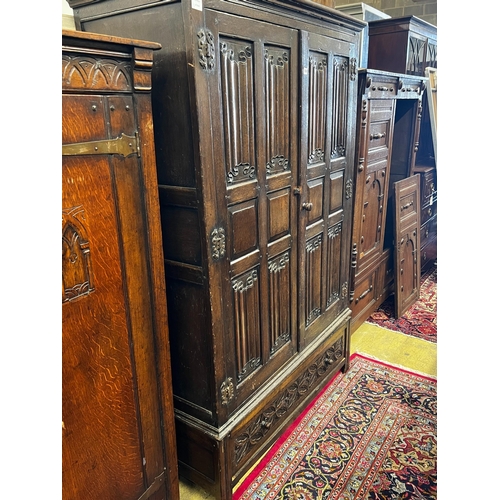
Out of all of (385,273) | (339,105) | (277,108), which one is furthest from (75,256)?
(385,273)

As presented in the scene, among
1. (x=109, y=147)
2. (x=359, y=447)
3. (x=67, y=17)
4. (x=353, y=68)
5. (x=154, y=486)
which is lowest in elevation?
(x=359, y=447)

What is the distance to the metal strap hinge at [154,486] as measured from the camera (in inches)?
55.8

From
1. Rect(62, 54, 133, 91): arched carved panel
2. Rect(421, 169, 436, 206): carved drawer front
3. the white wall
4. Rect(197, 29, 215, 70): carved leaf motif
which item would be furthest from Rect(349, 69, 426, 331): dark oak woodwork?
Rect(62, 54, 133, 91): arched carved panel

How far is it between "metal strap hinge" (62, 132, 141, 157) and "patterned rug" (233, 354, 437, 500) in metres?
1.46

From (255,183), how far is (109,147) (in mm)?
617

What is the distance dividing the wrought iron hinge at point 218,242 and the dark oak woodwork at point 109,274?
0.19 metres

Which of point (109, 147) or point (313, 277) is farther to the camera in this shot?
point (313, 277)

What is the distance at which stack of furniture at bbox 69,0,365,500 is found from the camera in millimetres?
1334

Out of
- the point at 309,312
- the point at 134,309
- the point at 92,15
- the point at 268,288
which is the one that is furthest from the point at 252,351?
the point at 92,15

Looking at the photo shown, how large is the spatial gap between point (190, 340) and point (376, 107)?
6.20ft

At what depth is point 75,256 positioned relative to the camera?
1072mm

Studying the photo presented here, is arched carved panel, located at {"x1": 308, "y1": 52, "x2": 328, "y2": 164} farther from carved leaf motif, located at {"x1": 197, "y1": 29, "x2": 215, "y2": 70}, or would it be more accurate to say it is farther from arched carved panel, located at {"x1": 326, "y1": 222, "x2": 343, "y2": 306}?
carved leaf motif, located at {"x1": 197, "y1": 29, "x2": 215, "y2": 70}

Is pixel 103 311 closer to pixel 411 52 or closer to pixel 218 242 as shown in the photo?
pixel 218 242

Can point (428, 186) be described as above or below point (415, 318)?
above
